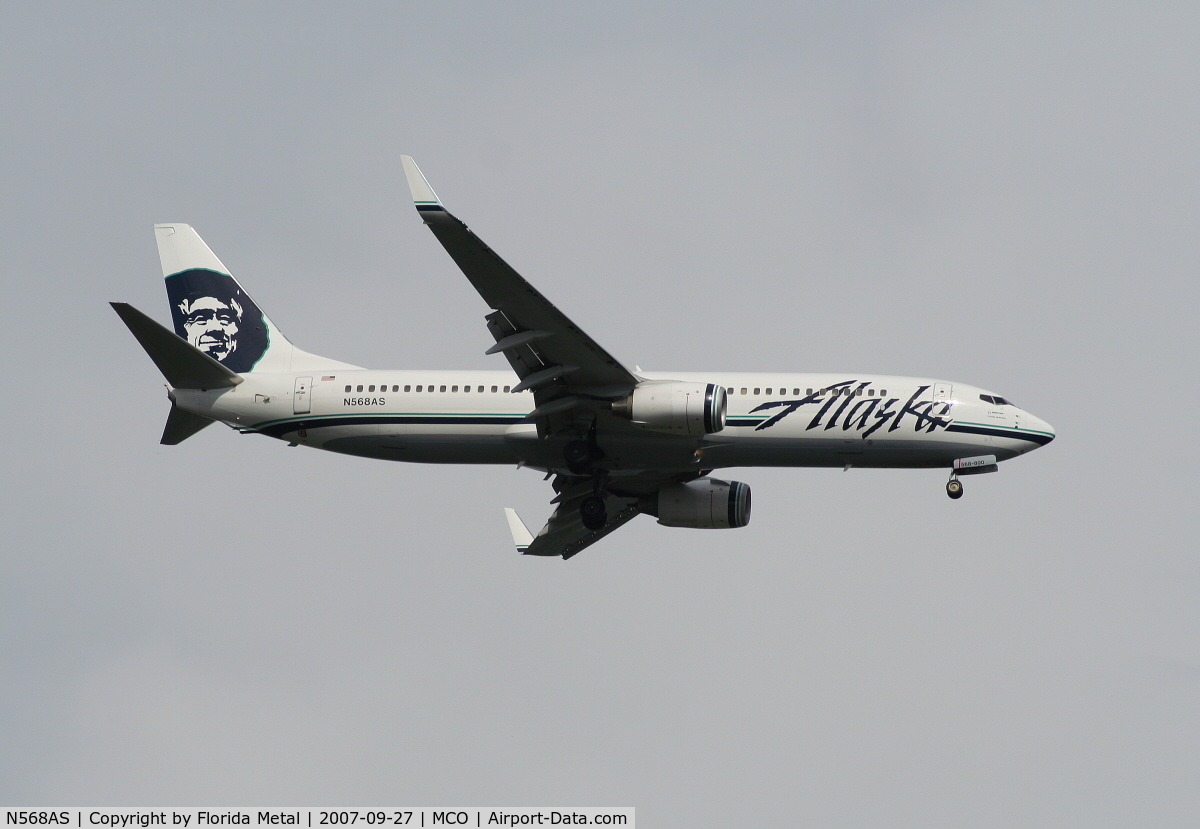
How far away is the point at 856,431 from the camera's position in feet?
138

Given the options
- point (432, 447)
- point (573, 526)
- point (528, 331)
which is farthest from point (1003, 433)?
point (432, 447)

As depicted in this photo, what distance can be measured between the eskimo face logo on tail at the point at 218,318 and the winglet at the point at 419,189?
13.5 meters

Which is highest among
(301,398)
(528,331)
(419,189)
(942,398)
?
(419,189)

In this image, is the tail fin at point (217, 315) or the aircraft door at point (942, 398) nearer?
the aircraft door at point (942, 398)

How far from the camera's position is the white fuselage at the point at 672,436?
42.2 metres

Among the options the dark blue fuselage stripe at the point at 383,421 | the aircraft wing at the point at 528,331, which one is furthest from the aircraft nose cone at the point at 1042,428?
the dark blue fuselage stripe at the point at 383,421

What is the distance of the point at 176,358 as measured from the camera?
43.6m

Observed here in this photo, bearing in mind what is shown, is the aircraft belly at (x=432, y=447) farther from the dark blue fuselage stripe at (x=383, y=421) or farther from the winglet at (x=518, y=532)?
the winglet at (x=518, y=532)

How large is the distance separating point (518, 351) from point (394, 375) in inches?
212

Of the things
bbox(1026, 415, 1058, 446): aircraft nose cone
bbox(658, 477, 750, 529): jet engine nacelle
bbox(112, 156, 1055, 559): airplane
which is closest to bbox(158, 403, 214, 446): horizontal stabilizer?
bbox(112, 156, 1055, 559): airplane

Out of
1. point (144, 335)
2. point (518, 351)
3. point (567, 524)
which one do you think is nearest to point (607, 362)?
point (518, 351)

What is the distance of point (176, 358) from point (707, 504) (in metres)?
16.3

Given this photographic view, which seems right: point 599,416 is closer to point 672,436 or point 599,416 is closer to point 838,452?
point 672,436

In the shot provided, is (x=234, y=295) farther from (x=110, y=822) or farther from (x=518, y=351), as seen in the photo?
(x=110, y=822)
